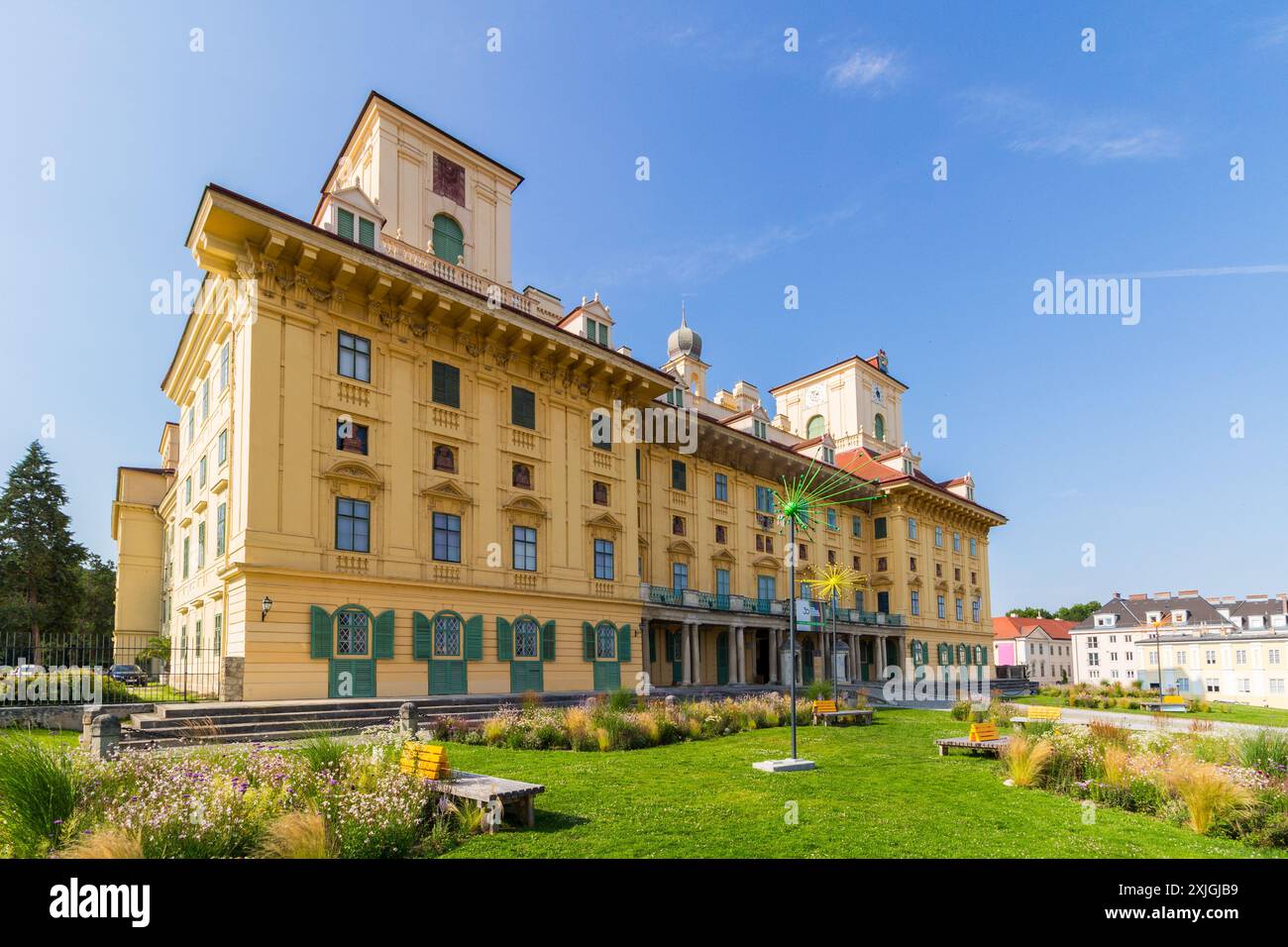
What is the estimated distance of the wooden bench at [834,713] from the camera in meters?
23.5

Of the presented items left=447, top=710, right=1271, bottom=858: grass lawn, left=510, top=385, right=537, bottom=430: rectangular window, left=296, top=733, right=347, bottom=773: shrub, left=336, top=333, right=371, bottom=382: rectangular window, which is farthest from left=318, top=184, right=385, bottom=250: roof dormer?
left=296, top=733, right=347, bottom=773: shrub

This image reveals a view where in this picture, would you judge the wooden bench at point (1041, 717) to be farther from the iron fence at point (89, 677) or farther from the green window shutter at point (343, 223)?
the green window shutter at point (343, 223)

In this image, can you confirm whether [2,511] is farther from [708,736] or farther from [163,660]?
[708,736]

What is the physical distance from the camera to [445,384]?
26.5 meters

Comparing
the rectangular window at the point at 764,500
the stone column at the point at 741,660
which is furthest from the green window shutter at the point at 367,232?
the rectangular window at the point at 764,500

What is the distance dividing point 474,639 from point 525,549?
155 inches

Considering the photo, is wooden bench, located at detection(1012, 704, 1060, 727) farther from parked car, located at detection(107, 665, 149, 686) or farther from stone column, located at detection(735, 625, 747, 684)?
parked car, located at detection(107, 665, 149, 686)

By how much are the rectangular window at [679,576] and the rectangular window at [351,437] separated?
1710 centimetres

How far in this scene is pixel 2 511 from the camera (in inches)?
2095

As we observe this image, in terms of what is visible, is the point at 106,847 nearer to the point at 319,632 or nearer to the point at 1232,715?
the point at 319,632

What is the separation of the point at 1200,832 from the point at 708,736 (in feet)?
38.1

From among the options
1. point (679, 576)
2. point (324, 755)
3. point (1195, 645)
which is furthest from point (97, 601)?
point (1195, 645)

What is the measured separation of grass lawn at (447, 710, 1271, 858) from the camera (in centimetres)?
866
